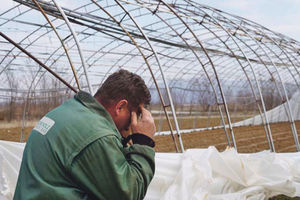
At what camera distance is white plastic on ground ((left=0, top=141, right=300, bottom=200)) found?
3.35 meters

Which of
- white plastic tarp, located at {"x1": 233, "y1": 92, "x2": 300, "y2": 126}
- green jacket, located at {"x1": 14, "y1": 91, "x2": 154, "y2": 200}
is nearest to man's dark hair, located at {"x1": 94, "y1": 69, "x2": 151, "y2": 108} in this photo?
green jacket, located at {"x1": 14, "y1": 91, "x2": 154, "y2": 200}

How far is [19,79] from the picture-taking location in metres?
18.8

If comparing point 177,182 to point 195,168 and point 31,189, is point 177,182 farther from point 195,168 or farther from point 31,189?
point 31,189

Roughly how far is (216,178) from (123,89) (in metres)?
2.32

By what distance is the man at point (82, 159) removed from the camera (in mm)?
1471

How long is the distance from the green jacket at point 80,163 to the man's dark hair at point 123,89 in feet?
0.61

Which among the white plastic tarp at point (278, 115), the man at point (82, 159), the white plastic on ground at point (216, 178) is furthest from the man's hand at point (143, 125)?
the white plastic tarp at point (278, 115)

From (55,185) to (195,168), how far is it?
7.48 ft

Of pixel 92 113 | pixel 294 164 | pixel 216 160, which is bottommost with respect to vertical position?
pixel 294 164

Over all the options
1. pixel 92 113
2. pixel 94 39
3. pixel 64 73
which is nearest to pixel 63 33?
pixel 94 39

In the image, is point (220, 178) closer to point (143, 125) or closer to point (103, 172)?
point (143, 125)

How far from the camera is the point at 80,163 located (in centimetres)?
147

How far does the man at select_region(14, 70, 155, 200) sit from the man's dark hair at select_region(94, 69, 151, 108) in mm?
100

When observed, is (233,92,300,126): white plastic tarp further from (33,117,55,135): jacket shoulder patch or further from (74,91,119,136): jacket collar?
(33,117,55,135): jacket shoulder patch
